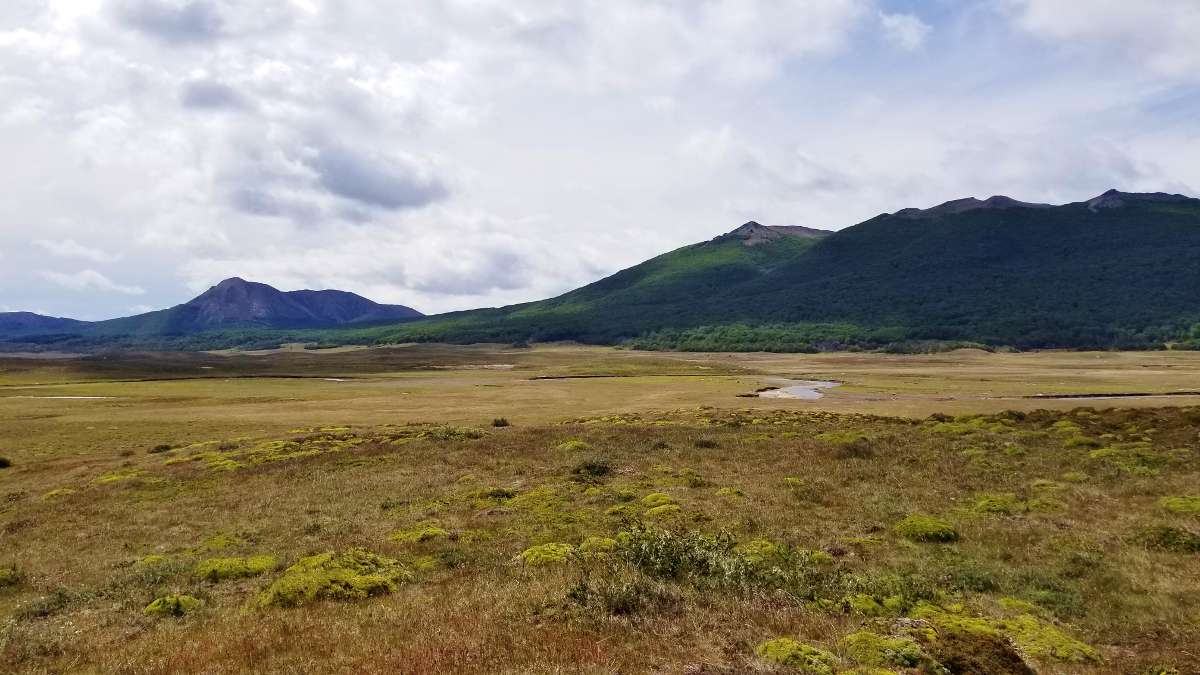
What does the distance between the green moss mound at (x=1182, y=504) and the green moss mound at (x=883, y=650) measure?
18.2m

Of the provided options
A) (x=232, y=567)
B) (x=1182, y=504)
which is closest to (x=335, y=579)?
(x=232, y=567)

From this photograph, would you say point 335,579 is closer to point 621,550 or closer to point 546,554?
point 546,554

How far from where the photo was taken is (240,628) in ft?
41.0

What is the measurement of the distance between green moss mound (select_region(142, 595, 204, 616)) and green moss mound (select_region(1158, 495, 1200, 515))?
1168 inches

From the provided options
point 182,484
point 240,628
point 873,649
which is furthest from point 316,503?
point 873,649

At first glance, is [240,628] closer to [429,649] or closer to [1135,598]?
[429,649]

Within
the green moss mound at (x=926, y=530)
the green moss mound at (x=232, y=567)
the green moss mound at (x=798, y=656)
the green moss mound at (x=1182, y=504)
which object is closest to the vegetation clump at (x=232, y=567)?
the green moss mound at (x=232, y=567)

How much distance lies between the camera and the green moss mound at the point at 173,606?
14.2m

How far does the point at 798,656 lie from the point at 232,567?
609 inches

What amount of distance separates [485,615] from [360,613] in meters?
2.89

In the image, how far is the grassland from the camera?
1098cm

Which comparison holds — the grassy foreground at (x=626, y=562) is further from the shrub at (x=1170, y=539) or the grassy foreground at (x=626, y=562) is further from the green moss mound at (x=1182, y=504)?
the green moss mound at (x=1182, y=504)

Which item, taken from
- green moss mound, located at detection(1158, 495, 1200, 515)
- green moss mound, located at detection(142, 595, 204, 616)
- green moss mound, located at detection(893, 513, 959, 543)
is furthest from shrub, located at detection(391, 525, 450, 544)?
green moss mound, located at detection(1158, 495, 1200, 515)

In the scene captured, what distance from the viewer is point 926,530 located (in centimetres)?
1992
